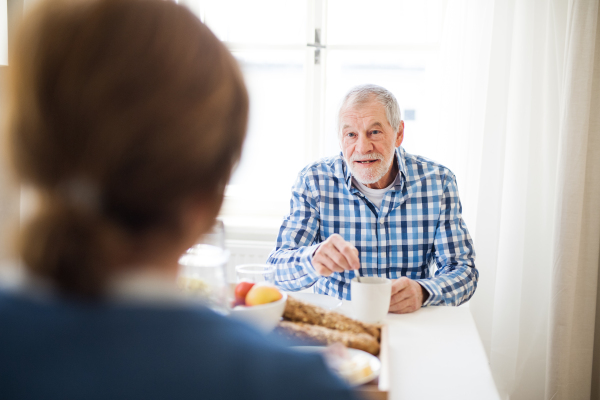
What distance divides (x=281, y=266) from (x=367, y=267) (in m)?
0.33

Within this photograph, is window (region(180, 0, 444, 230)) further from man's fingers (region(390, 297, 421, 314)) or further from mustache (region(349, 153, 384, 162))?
man's fingers (region(390, 297, 421, 314))

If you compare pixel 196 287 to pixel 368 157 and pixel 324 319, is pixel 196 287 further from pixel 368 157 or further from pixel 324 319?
pixel 368 157

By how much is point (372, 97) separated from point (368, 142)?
165 millimetres

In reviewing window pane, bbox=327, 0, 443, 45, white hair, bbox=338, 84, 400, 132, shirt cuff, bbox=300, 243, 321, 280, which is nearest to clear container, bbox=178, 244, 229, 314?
shirt cuff, bbox=300, 243, 321, 280

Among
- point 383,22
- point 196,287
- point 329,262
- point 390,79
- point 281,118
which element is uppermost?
point 383,22

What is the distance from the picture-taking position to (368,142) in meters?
1.85

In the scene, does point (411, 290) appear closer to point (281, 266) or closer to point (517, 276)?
point (281, 266)

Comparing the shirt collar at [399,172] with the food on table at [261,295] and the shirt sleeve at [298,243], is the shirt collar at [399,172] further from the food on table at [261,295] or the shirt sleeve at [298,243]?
the food on table at [261,295]

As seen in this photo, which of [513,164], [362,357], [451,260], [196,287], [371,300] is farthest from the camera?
[513,164]

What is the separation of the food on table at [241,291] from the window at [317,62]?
1.75 m

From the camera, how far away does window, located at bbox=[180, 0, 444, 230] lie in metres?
2.72

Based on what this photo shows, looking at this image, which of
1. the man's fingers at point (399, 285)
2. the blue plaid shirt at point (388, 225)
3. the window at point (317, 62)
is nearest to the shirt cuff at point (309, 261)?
the blue plaid shirt at point (388, 225)

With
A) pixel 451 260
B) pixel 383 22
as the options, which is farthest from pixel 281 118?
pixel 451 260

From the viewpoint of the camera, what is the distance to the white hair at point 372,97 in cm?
186
